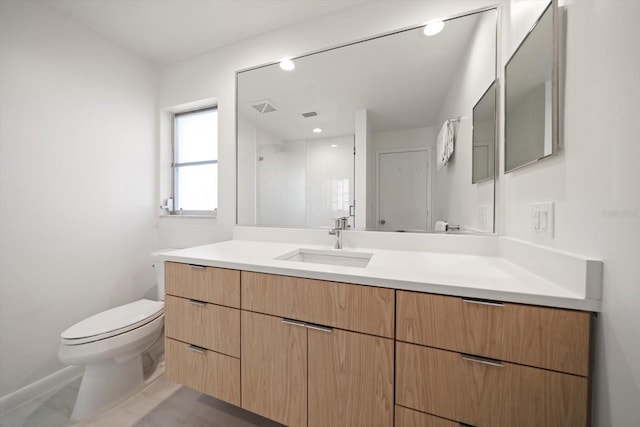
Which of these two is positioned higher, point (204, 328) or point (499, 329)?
point (499, 329)

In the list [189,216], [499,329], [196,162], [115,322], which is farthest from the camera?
[196,162]

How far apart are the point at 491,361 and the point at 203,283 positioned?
116cm

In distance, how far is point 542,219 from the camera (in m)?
0.81

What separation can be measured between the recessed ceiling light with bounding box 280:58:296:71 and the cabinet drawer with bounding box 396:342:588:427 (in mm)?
1731

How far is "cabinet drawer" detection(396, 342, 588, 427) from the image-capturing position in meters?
0.62

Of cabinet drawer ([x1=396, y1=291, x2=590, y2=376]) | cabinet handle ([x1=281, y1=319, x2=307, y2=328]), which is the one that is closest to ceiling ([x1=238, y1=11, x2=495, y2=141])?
cabinet drawer ([x1=396, y1=291, x2=590, y2=376])

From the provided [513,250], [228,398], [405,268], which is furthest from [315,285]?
[513,250]

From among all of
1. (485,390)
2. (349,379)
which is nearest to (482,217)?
(485,390)

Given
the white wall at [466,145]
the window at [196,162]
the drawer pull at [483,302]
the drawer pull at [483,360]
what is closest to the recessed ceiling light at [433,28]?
the white wall at [466,145]

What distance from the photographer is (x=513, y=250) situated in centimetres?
99

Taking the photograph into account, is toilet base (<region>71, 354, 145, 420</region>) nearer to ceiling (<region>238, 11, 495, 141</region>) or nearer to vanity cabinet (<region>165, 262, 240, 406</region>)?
vanity cabinet (<region>165, 262, 240, 406</region>)

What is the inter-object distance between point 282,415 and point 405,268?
80 cm

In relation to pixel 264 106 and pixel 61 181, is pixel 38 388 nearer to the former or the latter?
pixel 61 181

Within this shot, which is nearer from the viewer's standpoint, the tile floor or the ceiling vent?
the tile floor
